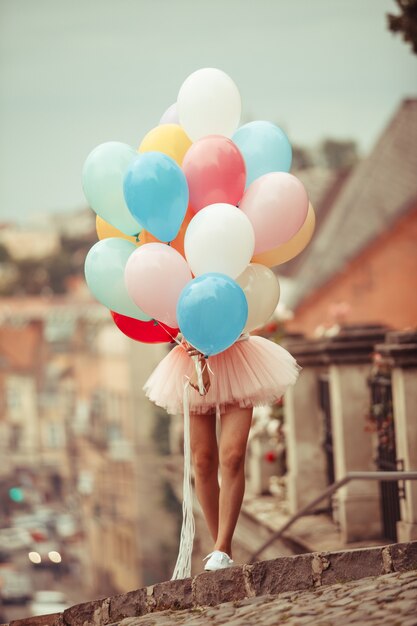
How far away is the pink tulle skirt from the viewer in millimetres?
5246

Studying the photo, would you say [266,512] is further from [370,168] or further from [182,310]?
[370,168]

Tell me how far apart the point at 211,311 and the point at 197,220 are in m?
0.47

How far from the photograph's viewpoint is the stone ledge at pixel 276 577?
Result: 4941mm

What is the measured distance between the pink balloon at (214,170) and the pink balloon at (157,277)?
0.32m

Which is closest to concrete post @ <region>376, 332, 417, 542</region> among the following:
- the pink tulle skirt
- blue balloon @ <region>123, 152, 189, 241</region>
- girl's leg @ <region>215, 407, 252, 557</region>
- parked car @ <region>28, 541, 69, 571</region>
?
the pink tulle skirt

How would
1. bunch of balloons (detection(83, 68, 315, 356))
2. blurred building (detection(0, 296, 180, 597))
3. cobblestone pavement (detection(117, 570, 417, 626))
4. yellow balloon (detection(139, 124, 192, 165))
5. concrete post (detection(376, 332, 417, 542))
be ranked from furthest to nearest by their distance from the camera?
blurred building (detection(0, 296, 180, 597))
concrete post (detection(376, 332, 417, 542))
yellow balloon (detection(139, 124, 192, 165))
bunch of balloons (detection(83, 68, 315, 356))
cobblestone pavement (detection(117, 570, 417, 626))

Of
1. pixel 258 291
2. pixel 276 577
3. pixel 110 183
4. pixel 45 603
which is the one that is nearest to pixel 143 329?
pixel 258 291

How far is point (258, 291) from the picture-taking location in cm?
518

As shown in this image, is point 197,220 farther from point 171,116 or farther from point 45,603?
point 45,603

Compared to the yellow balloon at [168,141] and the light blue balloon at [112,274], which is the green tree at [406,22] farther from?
the light blue balloon at [112,274]

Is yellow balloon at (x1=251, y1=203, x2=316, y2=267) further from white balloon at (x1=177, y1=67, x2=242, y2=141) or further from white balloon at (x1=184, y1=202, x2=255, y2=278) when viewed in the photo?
white balloon at (x1=177, y1=67, x2=242, y2=141)

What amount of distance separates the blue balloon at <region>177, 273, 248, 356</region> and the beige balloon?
0.83 feet

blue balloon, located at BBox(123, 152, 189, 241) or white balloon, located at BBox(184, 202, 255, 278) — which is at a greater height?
blue balloon, located at BBox(123, 152, 189, 241)

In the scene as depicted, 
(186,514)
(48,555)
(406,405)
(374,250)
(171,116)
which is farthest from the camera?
(48,555)
